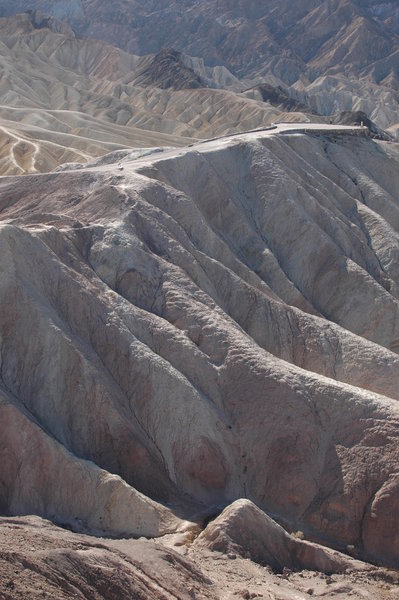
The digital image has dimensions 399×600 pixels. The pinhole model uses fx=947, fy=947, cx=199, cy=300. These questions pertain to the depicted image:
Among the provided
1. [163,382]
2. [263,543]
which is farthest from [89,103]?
[263,543]

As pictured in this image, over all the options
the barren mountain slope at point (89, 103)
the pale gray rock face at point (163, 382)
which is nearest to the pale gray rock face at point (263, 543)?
the pale gray rock face at point (163, 382)

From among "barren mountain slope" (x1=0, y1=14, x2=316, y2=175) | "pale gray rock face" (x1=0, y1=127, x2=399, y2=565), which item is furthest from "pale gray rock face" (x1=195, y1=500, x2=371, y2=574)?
"barren mountain slope" (x1=0, y1=14, x2=316, y2=175)

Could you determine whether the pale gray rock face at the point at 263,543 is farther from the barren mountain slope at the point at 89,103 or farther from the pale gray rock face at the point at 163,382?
the barren mountain slope at the point at 89,103

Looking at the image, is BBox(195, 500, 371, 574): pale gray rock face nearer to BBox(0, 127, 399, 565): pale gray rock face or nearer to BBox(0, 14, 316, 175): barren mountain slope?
BBox(0, 127, 399, 565): pale gray rock face

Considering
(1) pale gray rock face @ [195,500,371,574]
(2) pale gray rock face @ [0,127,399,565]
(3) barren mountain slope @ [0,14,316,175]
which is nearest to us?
(1) pale gray rock face @ [195,500,371,574]

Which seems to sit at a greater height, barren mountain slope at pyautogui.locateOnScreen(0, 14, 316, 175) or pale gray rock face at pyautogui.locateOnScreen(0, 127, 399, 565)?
barren mountain slope at pyautogui.locateOnScreen(0, 14, 316, 175)

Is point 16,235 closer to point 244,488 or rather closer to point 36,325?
point 36,325

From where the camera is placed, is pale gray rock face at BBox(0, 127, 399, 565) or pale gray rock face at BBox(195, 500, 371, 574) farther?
pale gray rock face at BBox(0, 127, 399, 565)

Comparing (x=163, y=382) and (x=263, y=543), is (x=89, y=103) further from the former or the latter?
(x=263, y=543)
